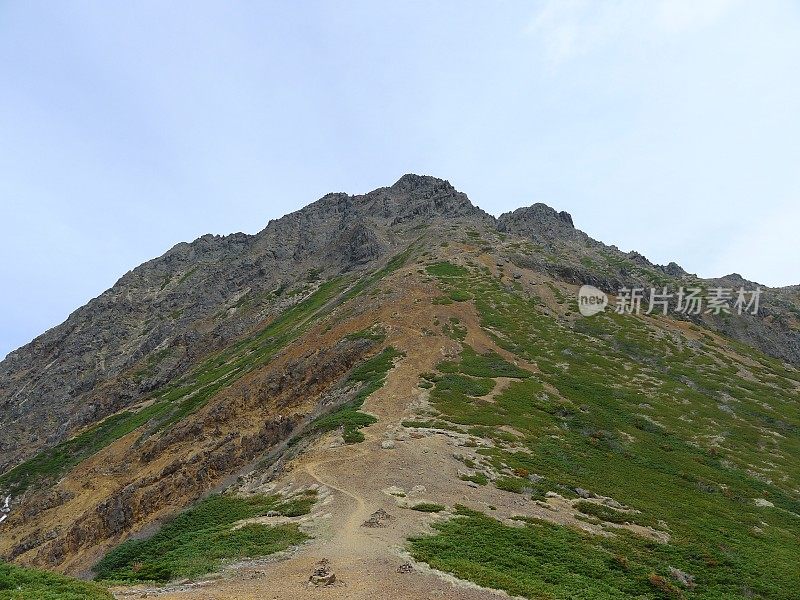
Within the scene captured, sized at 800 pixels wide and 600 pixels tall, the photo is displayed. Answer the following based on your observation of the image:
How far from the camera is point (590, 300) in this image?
90.2 metres

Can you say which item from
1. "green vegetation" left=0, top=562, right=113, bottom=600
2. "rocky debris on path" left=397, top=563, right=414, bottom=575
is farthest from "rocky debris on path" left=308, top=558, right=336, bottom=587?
"green vegetation" left=0, top=562, right=113, bottom=600

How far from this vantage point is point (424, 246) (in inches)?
4464

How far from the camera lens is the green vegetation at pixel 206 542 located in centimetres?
2000

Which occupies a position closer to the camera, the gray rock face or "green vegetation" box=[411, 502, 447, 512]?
"green vegetation" box=[411, 502, 447, 512]

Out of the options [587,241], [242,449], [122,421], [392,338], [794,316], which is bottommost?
[122,421]

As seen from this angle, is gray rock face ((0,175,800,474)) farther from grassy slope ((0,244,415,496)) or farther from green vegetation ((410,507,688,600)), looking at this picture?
green vegetation ((410,507,688,600))

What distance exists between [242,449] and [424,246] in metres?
72.3

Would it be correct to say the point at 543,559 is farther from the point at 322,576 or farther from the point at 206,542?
the point at 206,542

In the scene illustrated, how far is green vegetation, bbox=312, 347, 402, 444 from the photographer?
38312 mm

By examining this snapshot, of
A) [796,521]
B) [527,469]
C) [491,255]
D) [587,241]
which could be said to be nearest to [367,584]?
[527,469]

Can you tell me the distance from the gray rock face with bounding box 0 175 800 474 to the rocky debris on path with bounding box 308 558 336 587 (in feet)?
301

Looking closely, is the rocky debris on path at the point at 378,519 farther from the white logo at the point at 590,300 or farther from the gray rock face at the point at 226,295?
the gray rock face at the point at 226,295

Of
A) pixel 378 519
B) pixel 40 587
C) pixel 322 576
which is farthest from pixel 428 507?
pixel 40 587

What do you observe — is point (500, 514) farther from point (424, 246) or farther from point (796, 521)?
point (424, 246)
